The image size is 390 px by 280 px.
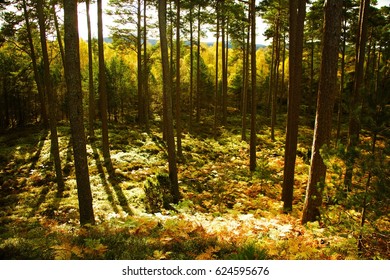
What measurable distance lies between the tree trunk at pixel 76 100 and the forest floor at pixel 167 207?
0.76 m

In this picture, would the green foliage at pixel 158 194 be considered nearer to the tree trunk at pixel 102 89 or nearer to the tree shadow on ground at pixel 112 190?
the tree shadow on ground at pixel 112 190

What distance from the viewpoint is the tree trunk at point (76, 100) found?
6.08 meters

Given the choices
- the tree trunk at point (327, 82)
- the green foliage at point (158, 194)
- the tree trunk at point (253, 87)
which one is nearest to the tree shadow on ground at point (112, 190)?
the green foliage at point (158, 194)

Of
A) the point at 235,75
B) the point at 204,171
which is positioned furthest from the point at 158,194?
the point at 235,75

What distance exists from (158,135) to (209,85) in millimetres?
23197

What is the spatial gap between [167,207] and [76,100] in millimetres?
5276

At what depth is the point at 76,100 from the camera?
6355 millimetres

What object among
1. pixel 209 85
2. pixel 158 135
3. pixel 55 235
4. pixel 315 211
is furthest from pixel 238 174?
pixel 209 85

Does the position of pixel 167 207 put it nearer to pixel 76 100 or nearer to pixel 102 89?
pixel 76 100

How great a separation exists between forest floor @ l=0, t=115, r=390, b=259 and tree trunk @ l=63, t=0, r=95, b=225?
2.50 ft

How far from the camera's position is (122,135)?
775 inches

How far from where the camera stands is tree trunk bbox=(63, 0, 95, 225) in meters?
6.08

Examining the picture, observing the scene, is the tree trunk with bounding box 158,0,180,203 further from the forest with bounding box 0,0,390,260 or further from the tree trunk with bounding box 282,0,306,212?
the tree trunk with bounding box 282,0,306,212
